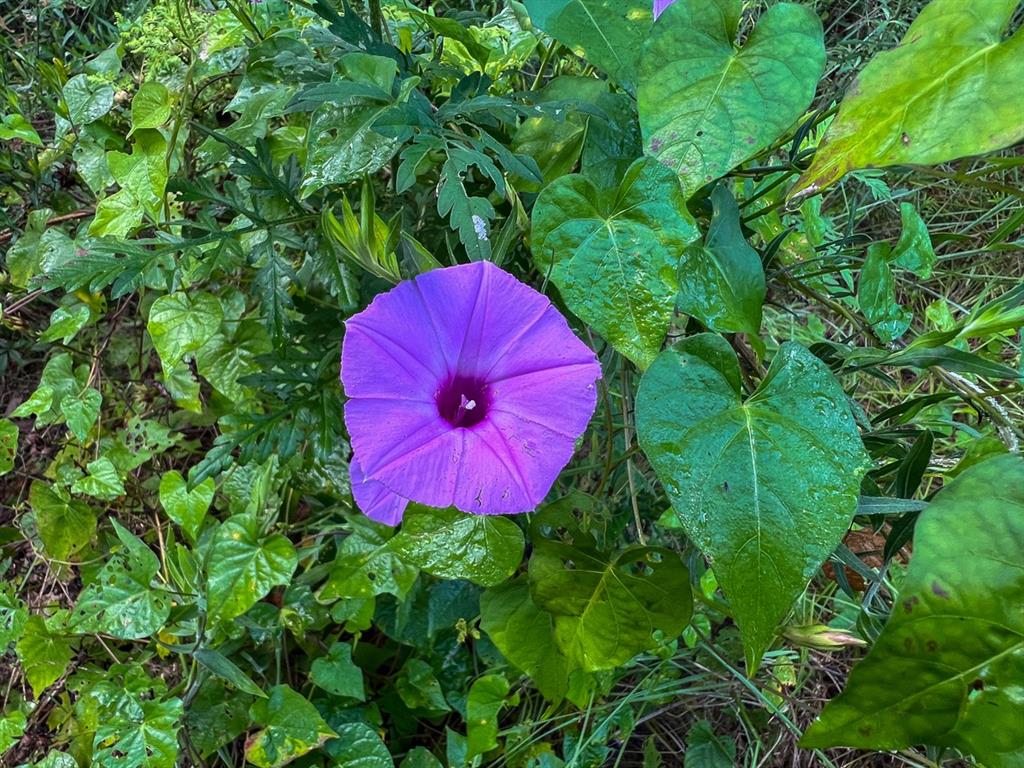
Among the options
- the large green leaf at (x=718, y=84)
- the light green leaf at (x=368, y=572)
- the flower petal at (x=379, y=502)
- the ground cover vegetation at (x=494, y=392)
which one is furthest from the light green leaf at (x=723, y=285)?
the light green leaf at (x=368, y=572)

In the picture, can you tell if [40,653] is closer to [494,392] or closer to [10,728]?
[10,728]

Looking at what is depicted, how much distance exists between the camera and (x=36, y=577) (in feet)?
5.20

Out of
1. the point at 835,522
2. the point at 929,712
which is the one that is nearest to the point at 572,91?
the point at 835,522

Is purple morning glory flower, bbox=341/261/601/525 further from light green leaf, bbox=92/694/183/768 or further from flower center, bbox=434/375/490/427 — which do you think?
light green leaf, bbox=92/694/183/768

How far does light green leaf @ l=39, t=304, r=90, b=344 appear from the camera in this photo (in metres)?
1.34

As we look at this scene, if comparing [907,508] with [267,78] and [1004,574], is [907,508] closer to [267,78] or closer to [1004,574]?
[1004,574]

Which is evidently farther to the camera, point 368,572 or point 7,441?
point 7,441

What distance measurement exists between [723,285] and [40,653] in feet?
4.35

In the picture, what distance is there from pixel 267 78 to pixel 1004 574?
948 millimetres

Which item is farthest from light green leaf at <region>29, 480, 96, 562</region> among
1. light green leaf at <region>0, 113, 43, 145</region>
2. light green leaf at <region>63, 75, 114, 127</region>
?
light green leaf at <region>63, 75, 114, 127</region>

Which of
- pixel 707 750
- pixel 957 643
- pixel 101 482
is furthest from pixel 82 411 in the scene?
pixel 957 643

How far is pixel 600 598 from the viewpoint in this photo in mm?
861

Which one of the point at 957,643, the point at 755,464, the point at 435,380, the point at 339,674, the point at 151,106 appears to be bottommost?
the point at 339,674

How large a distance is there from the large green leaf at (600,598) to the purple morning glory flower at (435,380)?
0.15 meters
